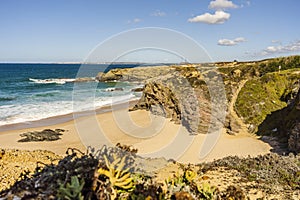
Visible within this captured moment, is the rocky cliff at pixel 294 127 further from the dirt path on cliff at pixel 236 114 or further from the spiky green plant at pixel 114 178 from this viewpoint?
the spiky green plant at pixel 114 178

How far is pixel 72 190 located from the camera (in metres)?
2.73

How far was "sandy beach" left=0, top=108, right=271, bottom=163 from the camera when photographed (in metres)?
11.7

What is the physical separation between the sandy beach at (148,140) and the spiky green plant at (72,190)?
8249 mm

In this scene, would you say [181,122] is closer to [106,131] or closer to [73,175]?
[106,131]

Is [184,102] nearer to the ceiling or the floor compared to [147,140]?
nearer to the ceiling

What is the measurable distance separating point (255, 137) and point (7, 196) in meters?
12.3

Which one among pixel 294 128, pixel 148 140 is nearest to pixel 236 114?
pixel 294 128

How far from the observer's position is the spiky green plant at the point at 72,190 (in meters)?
2.68

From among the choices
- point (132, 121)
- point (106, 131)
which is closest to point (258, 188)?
point (106, 131)

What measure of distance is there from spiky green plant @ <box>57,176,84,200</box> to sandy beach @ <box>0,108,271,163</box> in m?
8.25

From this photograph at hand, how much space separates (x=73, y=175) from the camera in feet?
9.87

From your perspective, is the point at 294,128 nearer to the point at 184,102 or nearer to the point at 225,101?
the point at 225,101

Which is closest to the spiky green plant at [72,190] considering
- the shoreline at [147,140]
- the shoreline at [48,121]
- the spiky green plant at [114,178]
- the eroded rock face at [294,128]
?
the spiky green plant at [114,178]

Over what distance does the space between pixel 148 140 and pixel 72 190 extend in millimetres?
10856
